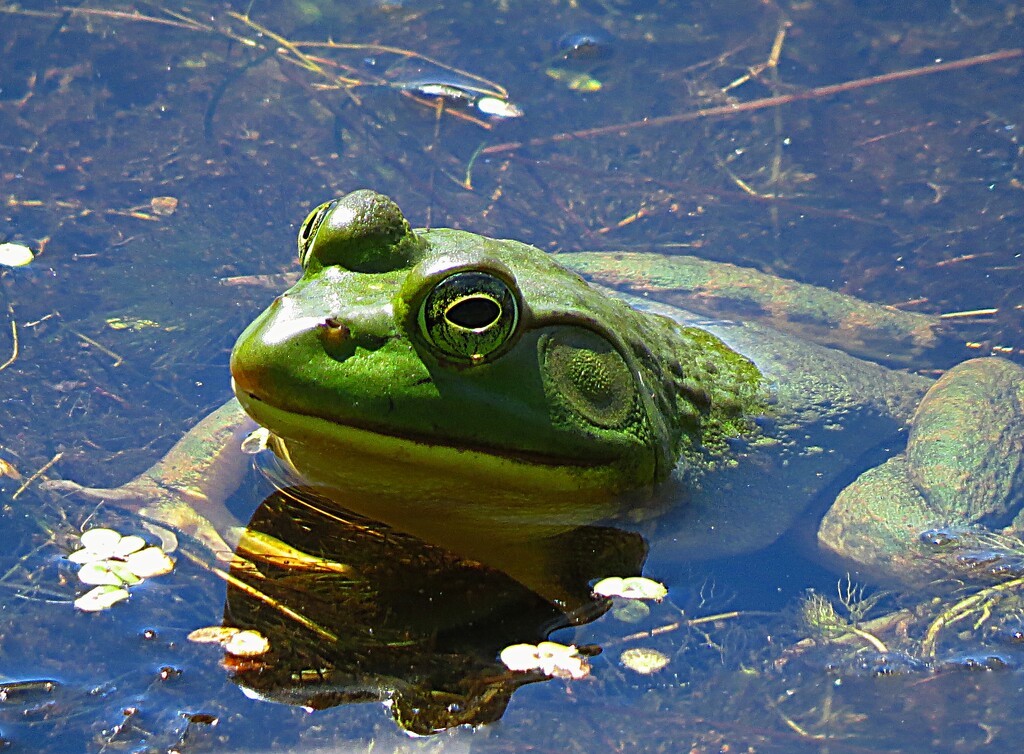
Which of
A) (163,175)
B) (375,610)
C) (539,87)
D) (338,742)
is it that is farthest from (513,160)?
(338,742)

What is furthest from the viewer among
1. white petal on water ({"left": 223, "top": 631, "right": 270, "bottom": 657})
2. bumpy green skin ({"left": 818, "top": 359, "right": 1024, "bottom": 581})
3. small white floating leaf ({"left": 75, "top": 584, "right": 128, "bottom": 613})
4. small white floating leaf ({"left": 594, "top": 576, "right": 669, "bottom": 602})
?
bumpy green skin ({"left": 818, "top": 359, "right": 1024, "bottom": 581})

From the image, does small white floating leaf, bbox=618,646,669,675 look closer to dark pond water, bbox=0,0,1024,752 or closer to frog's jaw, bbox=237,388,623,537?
dark pond water, bbox=0,0,1024,752

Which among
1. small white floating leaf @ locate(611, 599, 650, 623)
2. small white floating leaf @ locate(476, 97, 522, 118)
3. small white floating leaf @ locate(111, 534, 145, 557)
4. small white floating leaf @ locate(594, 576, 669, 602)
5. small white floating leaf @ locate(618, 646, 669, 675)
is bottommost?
small white floating leaf @ locate(618, 646, 669, 675)

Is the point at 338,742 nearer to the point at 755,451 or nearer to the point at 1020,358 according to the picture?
the point at 755,451

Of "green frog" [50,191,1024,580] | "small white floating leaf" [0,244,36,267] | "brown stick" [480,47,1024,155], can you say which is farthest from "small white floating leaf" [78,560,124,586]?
"brown stick" [480,47,1024,155]

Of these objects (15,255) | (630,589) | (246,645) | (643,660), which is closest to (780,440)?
(630,589)

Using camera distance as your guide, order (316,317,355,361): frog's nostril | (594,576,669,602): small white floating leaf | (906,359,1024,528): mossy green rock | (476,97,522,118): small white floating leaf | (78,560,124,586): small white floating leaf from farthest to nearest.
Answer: (476,97,522,118): small white floating leaf
(906,359,1024,528): mossy green rock
(594,576,669,602): small white floating leaf
(78,560,124,586): small white floating leaf
(316,317,355,361): frog's nostril

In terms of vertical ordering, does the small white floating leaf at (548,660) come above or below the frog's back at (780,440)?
below

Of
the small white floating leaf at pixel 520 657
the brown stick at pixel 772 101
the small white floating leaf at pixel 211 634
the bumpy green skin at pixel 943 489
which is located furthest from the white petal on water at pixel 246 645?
the brown stick at pixel 772 101

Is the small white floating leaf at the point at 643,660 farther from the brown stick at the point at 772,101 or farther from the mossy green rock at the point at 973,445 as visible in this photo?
the brown stick at the point at 772,101
